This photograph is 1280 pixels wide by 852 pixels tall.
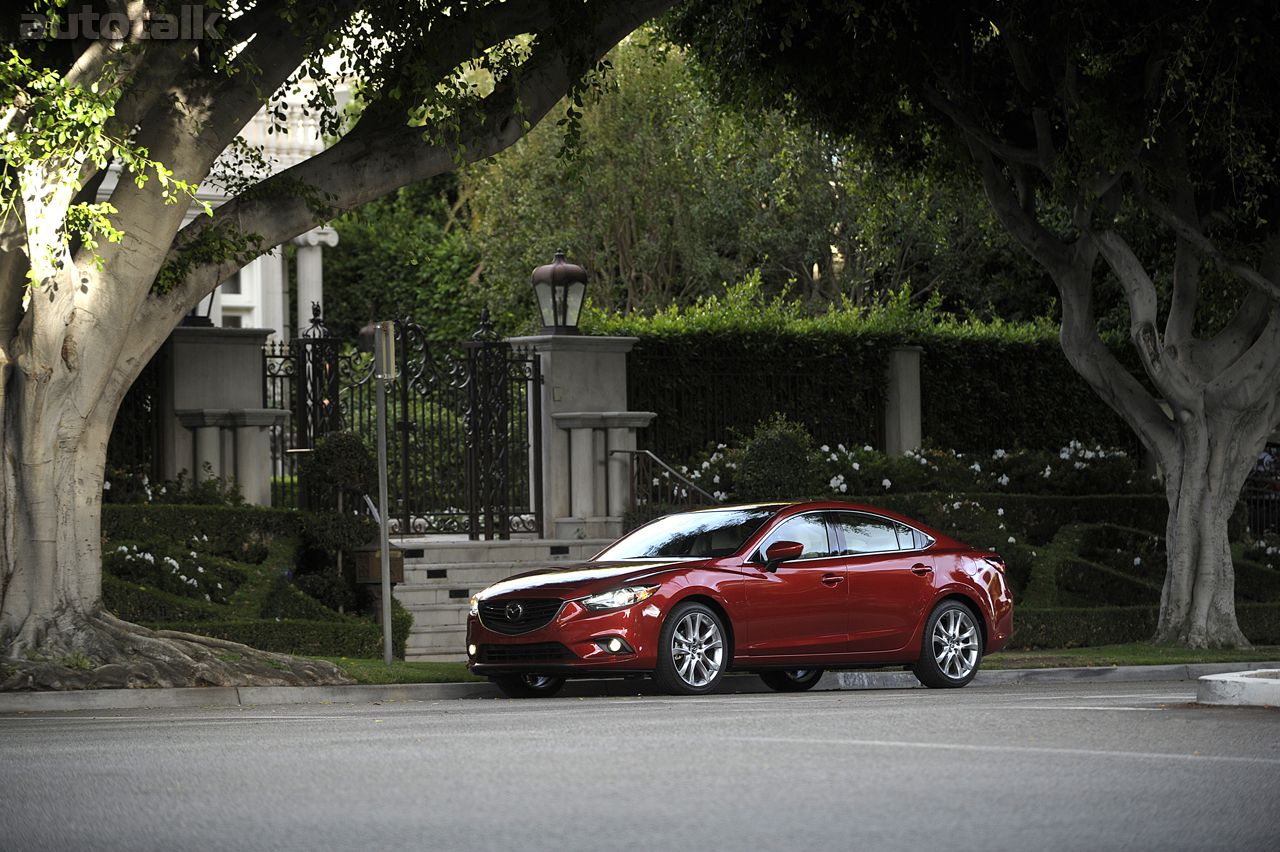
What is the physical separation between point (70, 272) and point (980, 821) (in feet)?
28.9

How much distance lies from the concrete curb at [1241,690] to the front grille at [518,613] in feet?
14.5

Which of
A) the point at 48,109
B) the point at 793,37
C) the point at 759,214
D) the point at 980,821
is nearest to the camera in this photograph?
the point at 980,821

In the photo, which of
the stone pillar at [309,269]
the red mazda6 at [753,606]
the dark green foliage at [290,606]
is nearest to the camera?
the red mazda6 at [753,606]

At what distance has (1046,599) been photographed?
18.4 m

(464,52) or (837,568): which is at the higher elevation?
(464,52)

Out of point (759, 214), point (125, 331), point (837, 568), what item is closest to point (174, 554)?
point (125, 331)

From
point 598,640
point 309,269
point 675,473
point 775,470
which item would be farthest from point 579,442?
point 309,269

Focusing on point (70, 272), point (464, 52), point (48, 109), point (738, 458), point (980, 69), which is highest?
point (980, 69)

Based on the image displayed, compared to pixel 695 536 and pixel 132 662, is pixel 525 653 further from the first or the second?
pixel 132 662

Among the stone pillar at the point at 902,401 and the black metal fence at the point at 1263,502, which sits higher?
the stone pillar at the point at 902,401

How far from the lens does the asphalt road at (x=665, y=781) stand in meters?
5.54

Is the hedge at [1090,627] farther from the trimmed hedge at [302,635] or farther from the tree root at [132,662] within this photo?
the tree root at [132,662]

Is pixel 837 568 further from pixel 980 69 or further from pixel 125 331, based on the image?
pixel 980 69

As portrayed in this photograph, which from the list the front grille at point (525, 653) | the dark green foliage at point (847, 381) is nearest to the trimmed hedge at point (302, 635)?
the front grille at point (525, 653)
